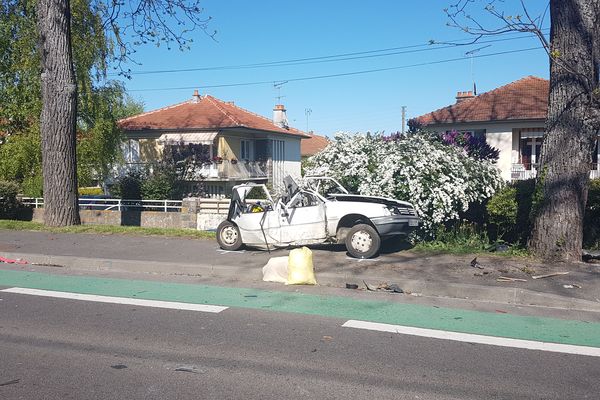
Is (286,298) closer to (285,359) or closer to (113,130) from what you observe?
(285,359)

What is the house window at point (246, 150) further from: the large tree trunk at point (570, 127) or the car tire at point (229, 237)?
the large tree trunk at point (570, 127)

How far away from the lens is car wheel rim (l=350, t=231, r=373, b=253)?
971 centimetres

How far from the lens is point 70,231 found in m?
13.5

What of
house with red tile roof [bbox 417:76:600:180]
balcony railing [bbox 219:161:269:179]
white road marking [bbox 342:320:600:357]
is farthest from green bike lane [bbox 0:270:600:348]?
balcony railing [bbox 219:161:269:179]

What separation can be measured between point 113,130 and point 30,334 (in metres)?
20.5

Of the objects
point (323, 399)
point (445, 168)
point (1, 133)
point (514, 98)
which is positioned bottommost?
point (323, 399)

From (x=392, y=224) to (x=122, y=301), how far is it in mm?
4457

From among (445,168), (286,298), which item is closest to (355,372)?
(286,298)

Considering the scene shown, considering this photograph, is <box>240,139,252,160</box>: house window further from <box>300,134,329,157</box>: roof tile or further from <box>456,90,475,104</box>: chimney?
<box>300,134,329,157</box>: roof tile

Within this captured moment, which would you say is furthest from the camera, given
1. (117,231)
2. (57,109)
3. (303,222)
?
(57,109)

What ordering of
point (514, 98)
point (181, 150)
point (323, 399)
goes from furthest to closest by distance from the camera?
point (181, 150)
point (514, 98)
point (323, 399)

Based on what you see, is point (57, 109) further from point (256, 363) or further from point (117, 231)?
point (256, 363)

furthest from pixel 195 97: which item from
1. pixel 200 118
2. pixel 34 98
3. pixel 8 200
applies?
pixel 8 200

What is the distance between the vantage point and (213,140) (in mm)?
34000
